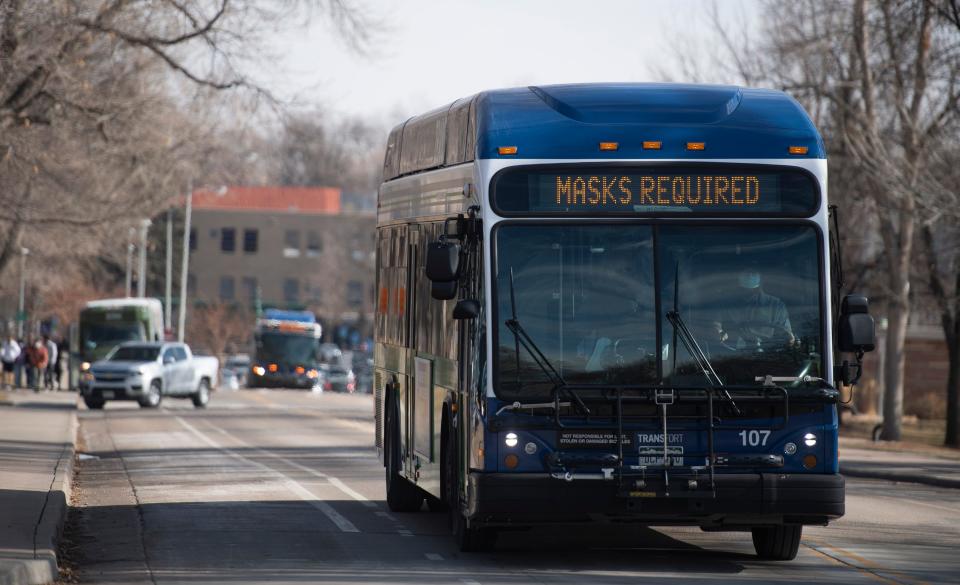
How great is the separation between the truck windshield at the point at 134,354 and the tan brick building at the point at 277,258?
239 feet

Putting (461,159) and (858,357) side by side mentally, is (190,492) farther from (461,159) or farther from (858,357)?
(858,357)

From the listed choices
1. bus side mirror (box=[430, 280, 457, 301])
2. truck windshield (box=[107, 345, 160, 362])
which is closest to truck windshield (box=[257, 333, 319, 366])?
truck windshield (box=[107, 345, 160, 362])

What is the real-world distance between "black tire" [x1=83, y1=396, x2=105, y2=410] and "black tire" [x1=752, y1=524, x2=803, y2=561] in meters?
30.8

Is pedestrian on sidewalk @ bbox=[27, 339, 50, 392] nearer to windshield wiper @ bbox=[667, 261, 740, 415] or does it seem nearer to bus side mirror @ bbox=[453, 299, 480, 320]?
bus side mirror @ bbox=[453, 299, 480, 320]

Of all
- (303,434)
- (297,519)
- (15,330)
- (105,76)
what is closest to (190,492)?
(297,519)

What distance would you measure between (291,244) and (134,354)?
7811 cm

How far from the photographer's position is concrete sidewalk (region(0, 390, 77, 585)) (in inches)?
451

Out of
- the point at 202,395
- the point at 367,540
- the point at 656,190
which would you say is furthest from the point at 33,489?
the point at 202,395

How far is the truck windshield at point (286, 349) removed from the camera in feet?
215

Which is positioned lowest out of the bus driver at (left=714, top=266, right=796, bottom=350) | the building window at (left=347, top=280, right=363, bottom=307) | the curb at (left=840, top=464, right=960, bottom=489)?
the curb at (left=840, top=464, right=960, bottom=489)

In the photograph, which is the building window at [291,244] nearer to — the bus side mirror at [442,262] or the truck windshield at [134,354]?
the truck windshield at [134,354]

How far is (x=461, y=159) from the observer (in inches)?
513

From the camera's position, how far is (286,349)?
2596 inches

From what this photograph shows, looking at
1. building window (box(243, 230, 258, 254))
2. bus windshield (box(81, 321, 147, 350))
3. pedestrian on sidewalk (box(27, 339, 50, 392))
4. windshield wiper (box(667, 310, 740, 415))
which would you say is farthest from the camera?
building window (box(243, 230, 258, 254))
